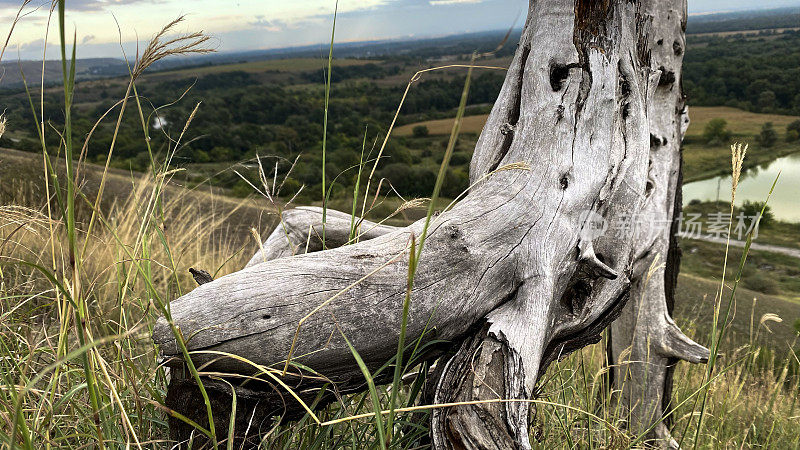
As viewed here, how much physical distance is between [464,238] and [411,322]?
32cm

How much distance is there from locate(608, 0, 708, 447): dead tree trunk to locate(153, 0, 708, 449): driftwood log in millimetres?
485

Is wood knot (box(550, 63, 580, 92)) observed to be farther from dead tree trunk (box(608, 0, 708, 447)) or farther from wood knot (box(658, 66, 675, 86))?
wood knot (box(658, 66, 675, 86))

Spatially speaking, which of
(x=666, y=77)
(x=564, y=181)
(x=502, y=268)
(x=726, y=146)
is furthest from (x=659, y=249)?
(x=726, y=146)

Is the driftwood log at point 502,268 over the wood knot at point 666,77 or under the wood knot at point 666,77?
under

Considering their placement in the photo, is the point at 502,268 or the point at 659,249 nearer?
the point at 502,268

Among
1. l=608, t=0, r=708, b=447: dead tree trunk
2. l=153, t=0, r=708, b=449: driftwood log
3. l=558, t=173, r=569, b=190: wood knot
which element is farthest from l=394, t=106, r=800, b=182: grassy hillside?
l=558, t=173, r=569, b=190: wood knot

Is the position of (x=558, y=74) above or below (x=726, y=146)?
above

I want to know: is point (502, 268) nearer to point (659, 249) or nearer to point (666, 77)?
point (659, 249)

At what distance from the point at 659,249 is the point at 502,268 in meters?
1.55

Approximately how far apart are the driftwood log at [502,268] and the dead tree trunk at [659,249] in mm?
485

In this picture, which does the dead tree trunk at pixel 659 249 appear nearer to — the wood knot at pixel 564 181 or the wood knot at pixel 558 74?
the wood knot at pixel 558 74

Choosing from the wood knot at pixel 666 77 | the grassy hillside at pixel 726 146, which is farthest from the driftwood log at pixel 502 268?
the grassy hillside at pixel 726 146

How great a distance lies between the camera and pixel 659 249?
8.98 ft

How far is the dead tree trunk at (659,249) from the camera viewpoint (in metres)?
2.62
